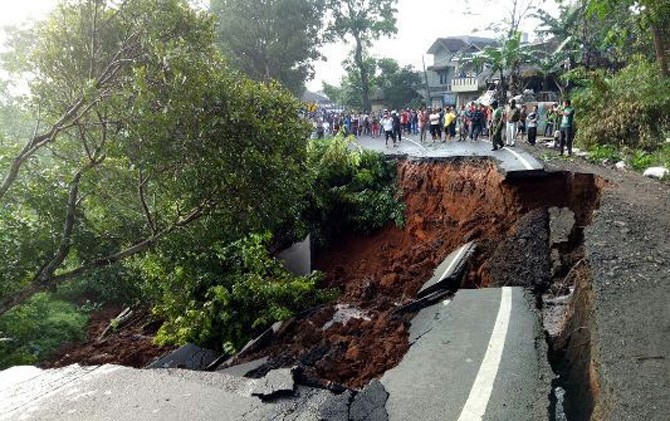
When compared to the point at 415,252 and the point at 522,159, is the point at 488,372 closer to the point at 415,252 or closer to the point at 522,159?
the point at 415,252

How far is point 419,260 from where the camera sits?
10.4 metres

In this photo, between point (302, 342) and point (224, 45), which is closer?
point (302, 342)

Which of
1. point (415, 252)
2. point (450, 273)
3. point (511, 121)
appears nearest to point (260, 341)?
point (450, 273)

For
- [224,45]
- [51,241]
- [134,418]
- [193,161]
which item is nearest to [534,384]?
[134,418]

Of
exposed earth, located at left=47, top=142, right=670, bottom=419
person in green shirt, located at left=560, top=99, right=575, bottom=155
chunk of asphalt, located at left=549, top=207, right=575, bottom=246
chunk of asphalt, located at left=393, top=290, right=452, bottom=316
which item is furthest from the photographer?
person in green shirt, located at left=560, top=99, right=575, bottom=155

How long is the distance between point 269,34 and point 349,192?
67.6 ft

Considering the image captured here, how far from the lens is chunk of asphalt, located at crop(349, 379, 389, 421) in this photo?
3.59 meters

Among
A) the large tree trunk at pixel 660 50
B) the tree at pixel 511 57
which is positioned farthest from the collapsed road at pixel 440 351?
the tree at pixel 511 57

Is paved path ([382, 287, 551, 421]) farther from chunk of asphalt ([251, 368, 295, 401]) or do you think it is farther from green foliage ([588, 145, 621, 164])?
green foliage ([588, 145, 621, 164])

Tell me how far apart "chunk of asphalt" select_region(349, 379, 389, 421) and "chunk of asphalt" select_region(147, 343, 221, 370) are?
4.77 metres

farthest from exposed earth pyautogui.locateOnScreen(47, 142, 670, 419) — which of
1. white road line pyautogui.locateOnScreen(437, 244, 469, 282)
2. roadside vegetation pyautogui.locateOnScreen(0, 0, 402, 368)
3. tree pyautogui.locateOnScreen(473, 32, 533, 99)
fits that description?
tree pyautogui.locateOnScreen(473, 32, 533, 99)

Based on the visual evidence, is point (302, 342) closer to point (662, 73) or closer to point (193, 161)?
point (193, 161)

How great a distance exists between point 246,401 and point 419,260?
6944 millimetres

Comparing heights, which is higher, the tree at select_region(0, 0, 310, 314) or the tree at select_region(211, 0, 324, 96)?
the tree at select_region(211, 0, 324, 96)
